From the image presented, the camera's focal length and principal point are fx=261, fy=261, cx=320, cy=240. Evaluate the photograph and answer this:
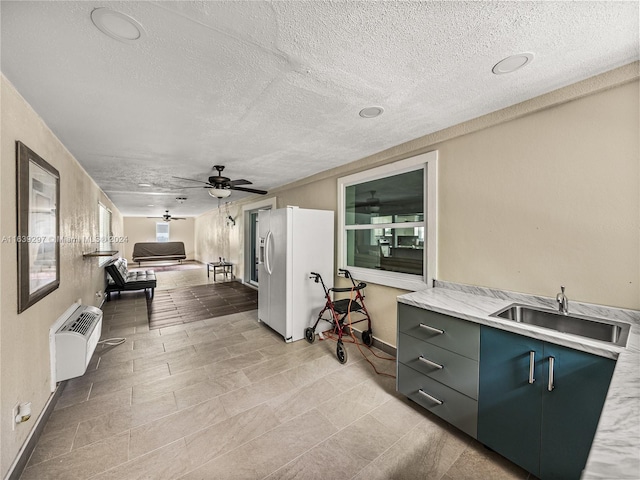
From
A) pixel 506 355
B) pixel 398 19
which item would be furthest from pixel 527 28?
pixel 506 355

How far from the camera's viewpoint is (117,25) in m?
1.18

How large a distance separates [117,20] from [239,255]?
6.74m

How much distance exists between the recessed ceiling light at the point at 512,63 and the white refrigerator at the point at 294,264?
7.83ft

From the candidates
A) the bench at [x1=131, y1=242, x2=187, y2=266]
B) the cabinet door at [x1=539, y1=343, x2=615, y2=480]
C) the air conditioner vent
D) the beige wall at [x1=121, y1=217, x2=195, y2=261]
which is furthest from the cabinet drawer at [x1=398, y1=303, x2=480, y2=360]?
the beige wall at [x1=121, y1=217, x2=195, y2=261]

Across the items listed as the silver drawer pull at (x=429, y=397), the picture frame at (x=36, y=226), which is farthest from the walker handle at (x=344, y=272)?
the picture frame at (x=36, y=226)

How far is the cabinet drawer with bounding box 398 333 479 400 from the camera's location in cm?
176

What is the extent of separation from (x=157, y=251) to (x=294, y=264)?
38.2 ft

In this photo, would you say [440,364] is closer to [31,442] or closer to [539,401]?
[539,401]

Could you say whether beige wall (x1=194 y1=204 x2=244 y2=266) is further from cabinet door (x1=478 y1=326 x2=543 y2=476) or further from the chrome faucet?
the chrome faucet

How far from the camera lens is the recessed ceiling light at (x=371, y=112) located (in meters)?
2.07

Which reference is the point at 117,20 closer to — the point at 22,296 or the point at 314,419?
the point at 22,296

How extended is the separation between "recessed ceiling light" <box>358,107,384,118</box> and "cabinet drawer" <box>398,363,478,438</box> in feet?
6.93

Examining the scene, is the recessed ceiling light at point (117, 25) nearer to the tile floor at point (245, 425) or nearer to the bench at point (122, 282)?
the tile floor at point (245, 425)

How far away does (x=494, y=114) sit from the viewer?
2.13m
